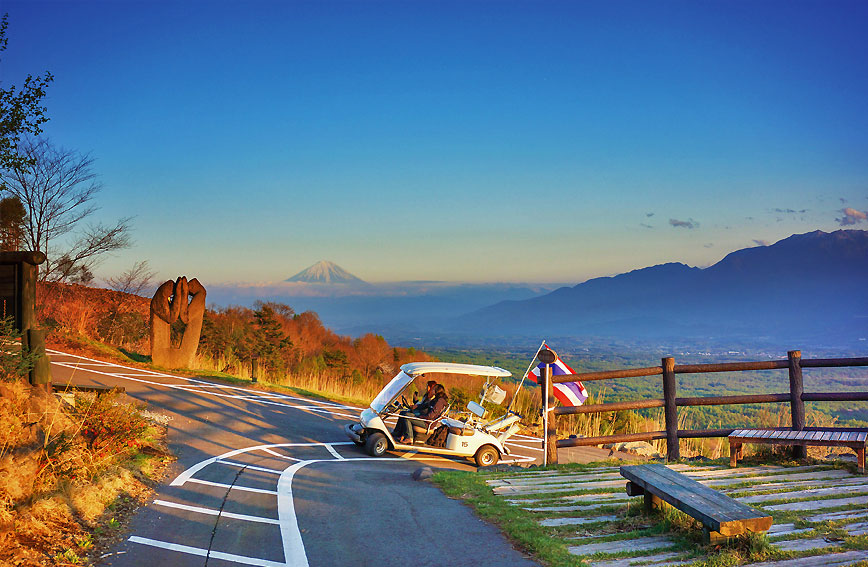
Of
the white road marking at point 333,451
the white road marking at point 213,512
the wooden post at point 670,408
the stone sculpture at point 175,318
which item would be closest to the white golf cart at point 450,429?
the white road marking at point 333,451

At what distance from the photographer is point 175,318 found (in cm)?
2038

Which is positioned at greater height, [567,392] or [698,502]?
[567,392]

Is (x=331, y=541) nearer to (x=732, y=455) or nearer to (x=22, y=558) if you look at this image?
(x=22, y=558)

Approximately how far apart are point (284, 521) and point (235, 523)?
54 cm

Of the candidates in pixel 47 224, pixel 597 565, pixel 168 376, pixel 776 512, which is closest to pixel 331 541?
pixel 597 565

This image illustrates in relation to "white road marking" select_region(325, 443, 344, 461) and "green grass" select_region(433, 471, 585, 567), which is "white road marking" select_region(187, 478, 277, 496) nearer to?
"green grass" select_region(433, 471, 585, 567)

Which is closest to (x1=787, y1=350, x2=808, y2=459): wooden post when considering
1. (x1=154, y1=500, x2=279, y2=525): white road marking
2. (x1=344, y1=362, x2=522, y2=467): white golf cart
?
(x1=344, y1=362, x2=522, y2=467): white golf cart

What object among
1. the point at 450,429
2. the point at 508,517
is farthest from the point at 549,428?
the point at 508,517

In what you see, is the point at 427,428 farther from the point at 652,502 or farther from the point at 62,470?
the point at 62,470

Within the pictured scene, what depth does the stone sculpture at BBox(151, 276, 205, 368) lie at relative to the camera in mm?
20188

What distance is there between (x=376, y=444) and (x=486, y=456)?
236cm

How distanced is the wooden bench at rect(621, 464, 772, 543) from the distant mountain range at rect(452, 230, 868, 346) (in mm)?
81974

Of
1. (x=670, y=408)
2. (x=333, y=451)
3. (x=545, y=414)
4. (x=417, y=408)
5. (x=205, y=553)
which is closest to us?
(x=205, y=553)

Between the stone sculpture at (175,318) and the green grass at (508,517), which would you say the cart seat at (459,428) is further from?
the stone sculpture at (175,318)
